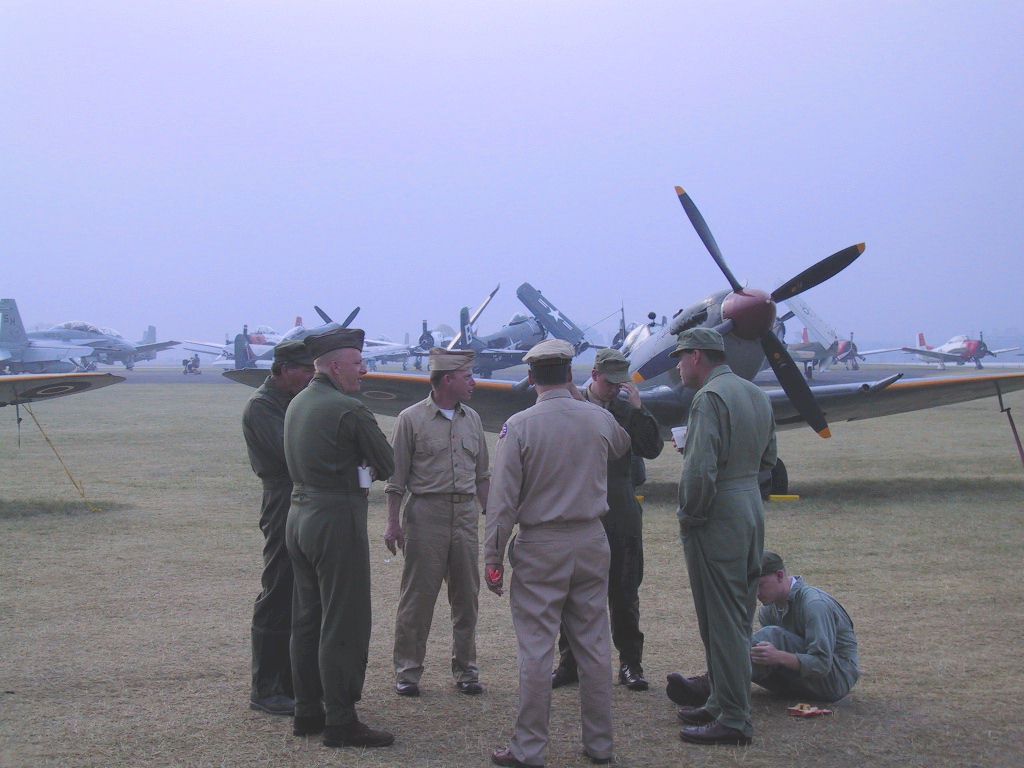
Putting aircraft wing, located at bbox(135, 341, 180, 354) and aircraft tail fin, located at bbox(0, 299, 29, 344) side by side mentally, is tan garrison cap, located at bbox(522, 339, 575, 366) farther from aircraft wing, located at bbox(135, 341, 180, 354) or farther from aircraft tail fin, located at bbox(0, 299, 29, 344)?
aircraft wing, located at bbox(135, 341, 180, 354)

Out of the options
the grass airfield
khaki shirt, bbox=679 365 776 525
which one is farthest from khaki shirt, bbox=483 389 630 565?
the grass airfield

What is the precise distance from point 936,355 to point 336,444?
3629 inches

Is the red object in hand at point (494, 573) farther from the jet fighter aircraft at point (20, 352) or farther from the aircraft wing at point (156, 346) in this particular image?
the aircraft wing at point (156, 346)

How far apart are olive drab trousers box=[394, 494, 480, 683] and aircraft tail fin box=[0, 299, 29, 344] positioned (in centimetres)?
5482

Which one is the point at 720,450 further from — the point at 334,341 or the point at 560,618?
the point at 334,341

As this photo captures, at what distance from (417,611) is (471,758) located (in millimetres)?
1137

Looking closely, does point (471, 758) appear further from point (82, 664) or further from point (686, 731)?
point (82, 664)

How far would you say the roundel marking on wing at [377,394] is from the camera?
13.9 m

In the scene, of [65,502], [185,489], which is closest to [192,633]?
[65,502]

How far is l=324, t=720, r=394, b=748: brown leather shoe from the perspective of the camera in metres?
4.16

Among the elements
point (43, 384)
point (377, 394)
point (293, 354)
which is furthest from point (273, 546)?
point (377, 394)

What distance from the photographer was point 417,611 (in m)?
5.09

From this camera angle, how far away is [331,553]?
13.7 feet

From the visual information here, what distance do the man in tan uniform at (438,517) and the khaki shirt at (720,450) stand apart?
1426 mm
